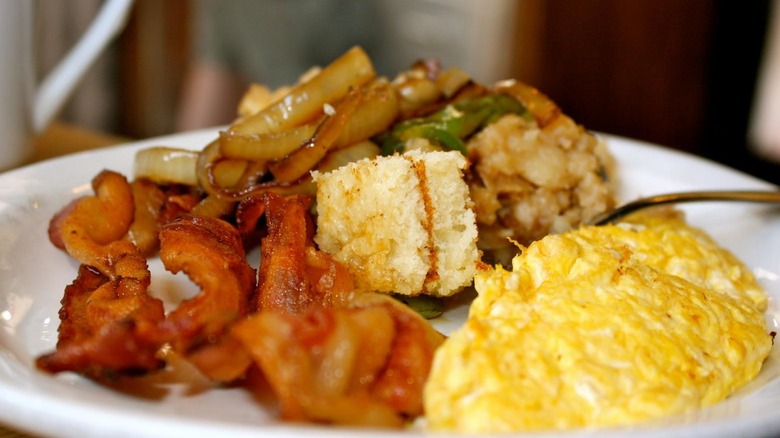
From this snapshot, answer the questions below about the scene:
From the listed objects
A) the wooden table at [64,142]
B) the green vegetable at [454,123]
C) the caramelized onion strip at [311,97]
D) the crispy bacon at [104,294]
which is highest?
the caramelized onion strip at [311,97]

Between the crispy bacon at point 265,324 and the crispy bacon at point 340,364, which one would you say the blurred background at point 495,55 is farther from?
the crispy bacon at point 340,364

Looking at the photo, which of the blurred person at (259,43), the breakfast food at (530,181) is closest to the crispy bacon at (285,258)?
the breakfast food at (530,181)

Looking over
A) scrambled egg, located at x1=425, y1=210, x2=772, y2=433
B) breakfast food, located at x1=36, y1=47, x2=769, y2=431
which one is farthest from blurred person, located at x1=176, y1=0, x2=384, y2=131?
scrambled egg, located at x1=425, y1=210, x2=772, y2=433

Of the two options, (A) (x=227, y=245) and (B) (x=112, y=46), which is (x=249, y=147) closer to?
(A) (x=227, y=245)

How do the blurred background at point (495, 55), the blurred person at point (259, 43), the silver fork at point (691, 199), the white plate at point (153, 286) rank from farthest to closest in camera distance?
the blurred person at point (259, 43) < the blurred background at point (495, 55) < the silver fork at point (691, 199) < the white plate at point (153, 286)

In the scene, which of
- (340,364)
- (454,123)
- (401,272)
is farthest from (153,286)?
(454,123)

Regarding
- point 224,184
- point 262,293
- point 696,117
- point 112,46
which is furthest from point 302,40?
point 262,293

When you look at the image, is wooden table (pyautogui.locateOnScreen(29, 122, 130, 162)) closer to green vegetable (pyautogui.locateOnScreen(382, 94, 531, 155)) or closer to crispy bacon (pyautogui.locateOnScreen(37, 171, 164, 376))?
crispy bacon (pyautogui.locateOnScreen(37, 171, 164, 376))

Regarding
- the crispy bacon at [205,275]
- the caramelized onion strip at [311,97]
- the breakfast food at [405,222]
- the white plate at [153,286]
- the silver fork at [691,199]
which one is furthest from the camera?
the silver fork at [691,199]

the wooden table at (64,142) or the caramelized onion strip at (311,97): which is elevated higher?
the caramelized onion strip at (311,97)
